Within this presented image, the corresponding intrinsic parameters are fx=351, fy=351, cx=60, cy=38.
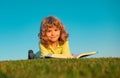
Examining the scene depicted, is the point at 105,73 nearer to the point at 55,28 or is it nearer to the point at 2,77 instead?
the point at 2,77

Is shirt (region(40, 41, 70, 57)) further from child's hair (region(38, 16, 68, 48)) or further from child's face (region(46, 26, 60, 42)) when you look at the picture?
child's face (region(46, 26, 60, 42))

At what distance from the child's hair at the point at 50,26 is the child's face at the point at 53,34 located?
0.61 ft

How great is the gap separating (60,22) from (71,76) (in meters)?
12.4

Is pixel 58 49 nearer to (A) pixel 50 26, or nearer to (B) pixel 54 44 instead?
(B) pixel 54 44

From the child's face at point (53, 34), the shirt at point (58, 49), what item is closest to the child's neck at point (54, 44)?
the shirt at point (58, 49)

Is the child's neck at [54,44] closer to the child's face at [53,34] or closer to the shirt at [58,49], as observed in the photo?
the shirt at [58,49]

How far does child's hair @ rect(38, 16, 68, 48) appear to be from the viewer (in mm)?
17062

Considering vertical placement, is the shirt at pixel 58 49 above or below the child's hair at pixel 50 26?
below

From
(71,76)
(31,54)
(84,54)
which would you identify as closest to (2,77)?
(71,76)

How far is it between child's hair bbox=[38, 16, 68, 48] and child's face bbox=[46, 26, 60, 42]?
187mm

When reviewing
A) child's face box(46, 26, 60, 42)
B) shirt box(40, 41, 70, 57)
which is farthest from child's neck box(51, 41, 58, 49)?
child's face box(46, 26, 60, 42)

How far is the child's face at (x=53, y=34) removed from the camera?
16.7m

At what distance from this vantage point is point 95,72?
5965mm

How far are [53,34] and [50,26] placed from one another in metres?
0.47
